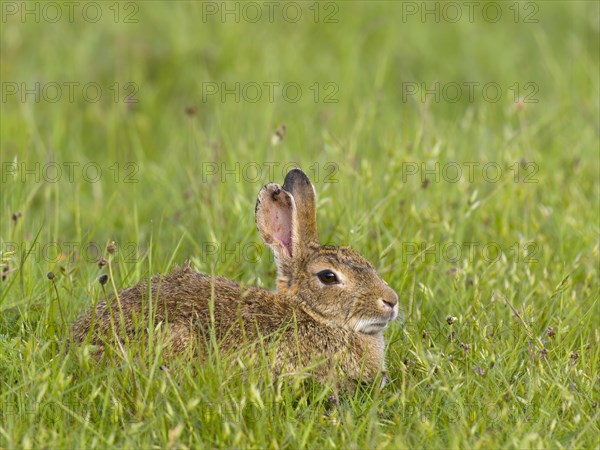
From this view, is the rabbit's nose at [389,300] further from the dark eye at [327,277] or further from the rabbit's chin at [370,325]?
the dark eye at [327,277]

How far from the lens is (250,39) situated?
10.2 m

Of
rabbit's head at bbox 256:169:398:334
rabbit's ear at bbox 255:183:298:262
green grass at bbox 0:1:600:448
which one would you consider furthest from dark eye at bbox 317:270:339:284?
green grass at bbox 0:1:600:448

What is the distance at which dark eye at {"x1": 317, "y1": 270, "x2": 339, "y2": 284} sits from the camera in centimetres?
554

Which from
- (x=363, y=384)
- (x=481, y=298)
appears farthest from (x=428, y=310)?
(x=363, y=384)

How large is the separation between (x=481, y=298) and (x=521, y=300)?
0.77ft

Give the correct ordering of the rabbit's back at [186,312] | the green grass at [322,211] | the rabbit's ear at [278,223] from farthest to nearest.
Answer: the rabbit's ear at [278,223] → the rabbit's back at [186,312] → the green grass at [322,211]

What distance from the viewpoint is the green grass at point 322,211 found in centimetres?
456

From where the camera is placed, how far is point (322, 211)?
6703mm

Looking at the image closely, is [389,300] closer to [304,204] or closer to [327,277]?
[327,277]

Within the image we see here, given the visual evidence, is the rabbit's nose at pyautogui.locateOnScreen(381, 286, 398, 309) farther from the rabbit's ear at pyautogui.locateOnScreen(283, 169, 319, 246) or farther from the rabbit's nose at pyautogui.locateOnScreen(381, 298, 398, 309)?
the rabbit's ear at pyautogui.locateOnScreen(283, 169, 319, 246)

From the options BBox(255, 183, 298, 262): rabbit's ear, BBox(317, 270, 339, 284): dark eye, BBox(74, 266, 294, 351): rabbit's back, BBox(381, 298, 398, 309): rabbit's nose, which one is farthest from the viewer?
BBox(255, 183, 298, 262): rabbit's ear

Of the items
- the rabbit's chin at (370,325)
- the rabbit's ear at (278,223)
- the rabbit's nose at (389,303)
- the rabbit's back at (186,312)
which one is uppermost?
the rabbit's ear at (278,223)

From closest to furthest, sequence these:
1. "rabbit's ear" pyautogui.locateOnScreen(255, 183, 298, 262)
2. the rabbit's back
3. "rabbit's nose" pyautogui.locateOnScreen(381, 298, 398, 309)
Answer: the rabbit's back
"rabbit's nose" pyautogui.locateOnScreen(381, 298, 398, 309)
"rabbit's ear" pyautogui.locateOnScreen(255, 183, 298, 262)

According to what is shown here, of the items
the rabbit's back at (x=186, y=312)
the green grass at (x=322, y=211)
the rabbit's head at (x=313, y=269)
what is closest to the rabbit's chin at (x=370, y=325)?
the rabbit's head at (x=313, y=269)
